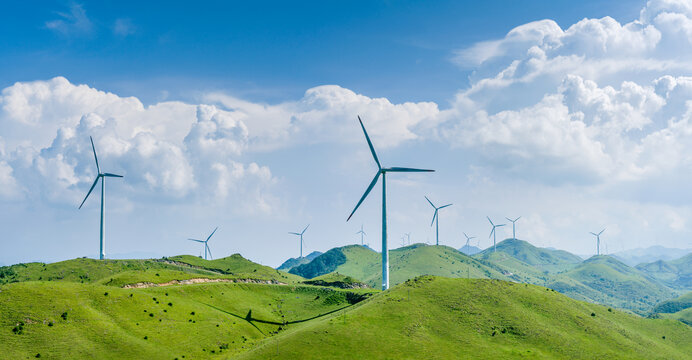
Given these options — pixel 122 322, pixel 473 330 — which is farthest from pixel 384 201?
pixel 122 322

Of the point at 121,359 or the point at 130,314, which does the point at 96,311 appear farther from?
the point at 121,359

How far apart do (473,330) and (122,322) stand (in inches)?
3434

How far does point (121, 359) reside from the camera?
364 ft

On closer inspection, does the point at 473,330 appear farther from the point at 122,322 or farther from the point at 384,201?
the point at 122,322

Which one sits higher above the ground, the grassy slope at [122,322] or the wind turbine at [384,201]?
the wind turbine at [384,201]

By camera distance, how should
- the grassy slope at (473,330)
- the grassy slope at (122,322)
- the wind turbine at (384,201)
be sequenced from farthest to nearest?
the wind turbine at (384,201)
the grassy slope at (473,330)
the grassy slope at (122,322)

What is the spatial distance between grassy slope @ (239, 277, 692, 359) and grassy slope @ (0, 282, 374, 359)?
65.3 ft

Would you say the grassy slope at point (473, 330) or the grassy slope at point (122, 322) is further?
the grassy slope at point (473, 330)

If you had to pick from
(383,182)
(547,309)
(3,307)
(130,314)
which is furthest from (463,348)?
(3,307)

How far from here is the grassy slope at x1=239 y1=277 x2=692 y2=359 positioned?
384 feet

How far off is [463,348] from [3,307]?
106786 millimetres

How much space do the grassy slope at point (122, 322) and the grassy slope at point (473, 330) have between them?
19.9 meters

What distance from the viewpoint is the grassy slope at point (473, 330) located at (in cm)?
11719

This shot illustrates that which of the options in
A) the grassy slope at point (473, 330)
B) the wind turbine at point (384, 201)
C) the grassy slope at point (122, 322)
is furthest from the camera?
the wind turbine at point (384, 201)
